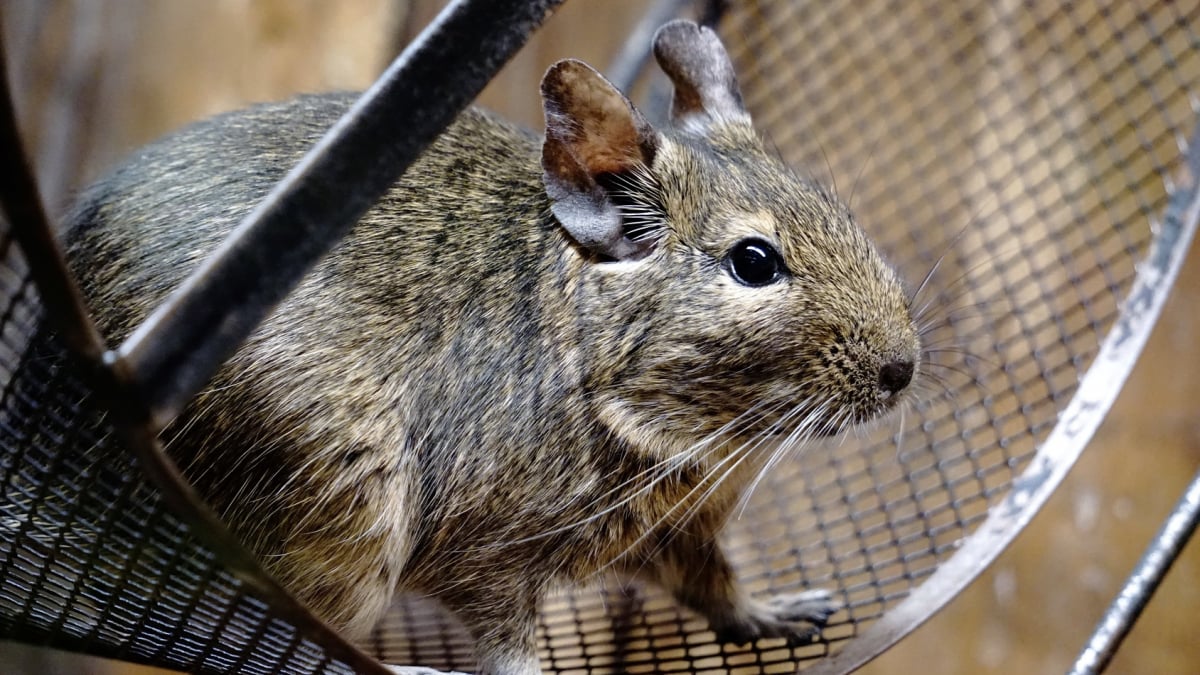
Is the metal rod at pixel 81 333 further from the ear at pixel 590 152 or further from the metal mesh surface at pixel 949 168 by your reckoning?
the metal mesh surface at pixel 949 168

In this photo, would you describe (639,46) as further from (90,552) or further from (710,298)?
(90,552)

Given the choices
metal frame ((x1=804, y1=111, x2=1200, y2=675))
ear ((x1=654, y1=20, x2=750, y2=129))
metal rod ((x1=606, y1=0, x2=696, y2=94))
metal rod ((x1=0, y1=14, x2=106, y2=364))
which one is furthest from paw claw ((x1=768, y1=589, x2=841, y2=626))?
metal rod ((x1=0, y1=14, x2=106, y2=364))

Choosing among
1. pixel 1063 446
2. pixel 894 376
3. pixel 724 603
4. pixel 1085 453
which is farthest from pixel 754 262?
pixel 1085 453

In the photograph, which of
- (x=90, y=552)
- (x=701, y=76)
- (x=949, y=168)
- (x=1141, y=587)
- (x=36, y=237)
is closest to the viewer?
(x=36, y=237)

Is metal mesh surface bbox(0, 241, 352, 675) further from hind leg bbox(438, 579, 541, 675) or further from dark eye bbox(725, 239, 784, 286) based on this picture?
dark eye bbox(725, 239, 784, 286)

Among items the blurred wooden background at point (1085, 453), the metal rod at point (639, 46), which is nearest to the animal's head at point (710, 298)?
the metal rod at point (639, 46)

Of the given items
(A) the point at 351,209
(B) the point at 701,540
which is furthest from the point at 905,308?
(A) the point at 351,209

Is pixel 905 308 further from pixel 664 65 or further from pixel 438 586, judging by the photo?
pixel 438 586

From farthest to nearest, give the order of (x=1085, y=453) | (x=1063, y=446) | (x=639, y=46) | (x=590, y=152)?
(x=1085, y=453) < (x=639, y=46) < (x=1063, y=446) < (x=590, y=152)
